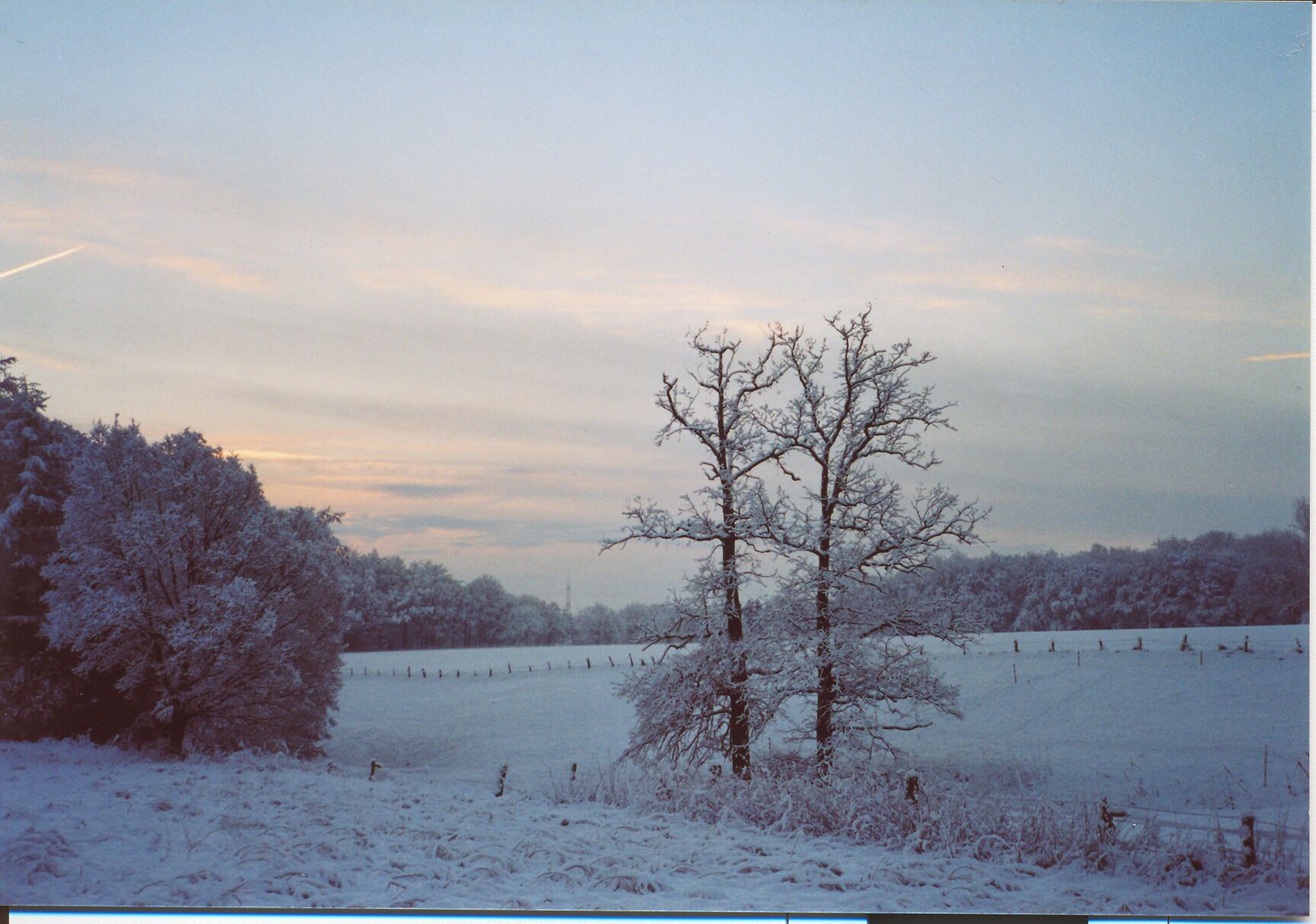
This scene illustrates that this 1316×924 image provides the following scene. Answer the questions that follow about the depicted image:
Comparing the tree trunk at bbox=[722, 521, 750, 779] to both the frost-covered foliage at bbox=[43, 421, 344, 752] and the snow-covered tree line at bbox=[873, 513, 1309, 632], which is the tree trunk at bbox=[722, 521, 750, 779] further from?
the frost-covered foliage at bbox=[43, 421, 344, 752]

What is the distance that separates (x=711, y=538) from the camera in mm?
6449

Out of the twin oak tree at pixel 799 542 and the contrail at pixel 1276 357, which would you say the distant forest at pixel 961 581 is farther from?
the contrail at pixel 1276 357

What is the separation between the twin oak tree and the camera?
6215 mm

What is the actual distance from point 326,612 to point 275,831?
2.27m

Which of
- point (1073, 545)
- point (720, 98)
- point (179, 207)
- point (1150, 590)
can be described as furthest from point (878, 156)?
point (179, 207)

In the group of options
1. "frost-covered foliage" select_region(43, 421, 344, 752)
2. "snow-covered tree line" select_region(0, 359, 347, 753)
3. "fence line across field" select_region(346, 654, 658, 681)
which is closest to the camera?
"snow-covered tree line" select_region(0, 359, 347, 753)

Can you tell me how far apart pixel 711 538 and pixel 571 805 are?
85.0 inches

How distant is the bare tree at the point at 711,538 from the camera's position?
6.38 meters

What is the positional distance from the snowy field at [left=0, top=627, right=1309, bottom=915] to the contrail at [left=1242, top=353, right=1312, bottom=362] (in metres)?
1.87

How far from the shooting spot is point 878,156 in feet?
19.8

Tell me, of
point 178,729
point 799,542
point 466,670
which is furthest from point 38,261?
point 799,542

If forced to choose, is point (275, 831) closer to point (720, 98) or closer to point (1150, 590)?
point (720, 98)

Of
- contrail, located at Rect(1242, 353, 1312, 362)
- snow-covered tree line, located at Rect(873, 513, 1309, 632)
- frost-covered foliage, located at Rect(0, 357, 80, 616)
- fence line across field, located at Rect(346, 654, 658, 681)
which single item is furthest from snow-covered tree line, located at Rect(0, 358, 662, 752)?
contrail, located at Rect(1242, 353, 1312, 362)

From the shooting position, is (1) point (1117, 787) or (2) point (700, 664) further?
(2) point (700, 664)
